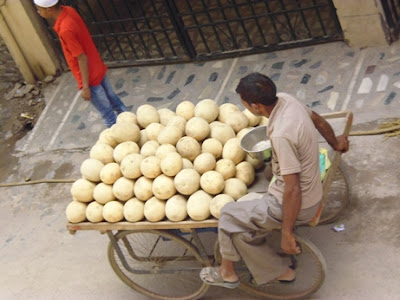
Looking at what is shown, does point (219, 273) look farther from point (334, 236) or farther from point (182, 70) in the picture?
point (182, 70)

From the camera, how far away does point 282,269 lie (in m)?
4.21

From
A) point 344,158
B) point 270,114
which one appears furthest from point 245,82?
point 344,158

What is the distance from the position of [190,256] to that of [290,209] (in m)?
1.24

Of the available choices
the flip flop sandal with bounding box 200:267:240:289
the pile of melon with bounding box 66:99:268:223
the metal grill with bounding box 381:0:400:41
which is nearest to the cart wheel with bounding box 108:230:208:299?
the flip flop sandal with bounding box 200:267:240:289

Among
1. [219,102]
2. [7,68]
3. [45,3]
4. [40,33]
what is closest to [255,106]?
[45,3]

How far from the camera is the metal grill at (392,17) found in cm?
667

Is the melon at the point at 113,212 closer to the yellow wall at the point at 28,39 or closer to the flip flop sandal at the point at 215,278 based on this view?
the flip flop sandal at the point at 215,278

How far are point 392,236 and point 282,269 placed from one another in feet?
3.42

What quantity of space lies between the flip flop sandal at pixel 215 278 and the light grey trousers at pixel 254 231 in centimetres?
20

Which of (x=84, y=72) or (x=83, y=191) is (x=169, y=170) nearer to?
(x=83, y=191)

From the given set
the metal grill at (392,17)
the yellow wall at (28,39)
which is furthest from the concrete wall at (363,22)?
the yellow wall at (28,39)

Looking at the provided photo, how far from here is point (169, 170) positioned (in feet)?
14.2

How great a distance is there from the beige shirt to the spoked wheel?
20.9 inches

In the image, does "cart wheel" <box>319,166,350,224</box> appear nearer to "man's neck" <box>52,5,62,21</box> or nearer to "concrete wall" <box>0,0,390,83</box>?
"concrete wall" <box>0,0,390,83</box>
